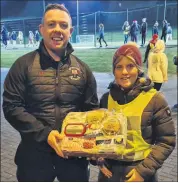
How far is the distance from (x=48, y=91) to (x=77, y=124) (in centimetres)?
37

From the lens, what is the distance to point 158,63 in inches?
204

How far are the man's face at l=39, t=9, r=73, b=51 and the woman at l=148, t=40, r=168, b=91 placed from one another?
3562mm

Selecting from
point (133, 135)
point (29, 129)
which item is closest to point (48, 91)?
point (29, 129)

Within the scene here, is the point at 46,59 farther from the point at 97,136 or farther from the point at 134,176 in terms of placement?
the point at 134,176

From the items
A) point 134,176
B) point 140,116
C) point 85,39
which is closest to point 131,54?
point 140,116

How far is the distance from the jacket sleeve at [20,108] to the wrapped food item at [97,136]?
22cm

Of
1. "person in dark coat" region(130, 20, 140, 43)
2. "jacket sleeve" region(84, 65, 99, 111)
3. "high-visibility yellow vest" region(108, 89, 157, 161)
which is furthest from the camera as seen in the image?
"person in dark coat" region(130, 20, 140, 43)

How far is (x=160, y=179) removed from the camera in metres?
3.44

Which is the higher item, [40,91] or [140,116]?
[40,91]

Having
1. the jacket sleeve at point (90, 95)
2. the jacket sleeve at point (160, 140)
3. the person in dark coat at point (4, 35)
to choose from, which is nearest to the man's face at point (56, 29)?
the jacket sleeve at point (90, 95)

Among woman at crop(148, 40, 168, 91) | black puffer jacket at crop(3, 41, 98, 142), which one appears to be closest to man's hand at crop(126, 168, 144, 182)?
black puffer jacket at crop(3, 41, 98, 142)

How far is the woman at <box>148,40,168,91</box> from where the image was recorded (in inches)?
200

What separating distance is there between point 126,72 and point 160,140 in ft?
1.41

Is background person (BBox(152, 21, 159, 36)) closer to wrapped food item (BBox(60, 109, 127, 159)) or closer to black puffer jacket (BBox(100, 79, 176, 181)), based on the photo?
Result: black puffer jacket (BBox(100, 79, 176, 181))
